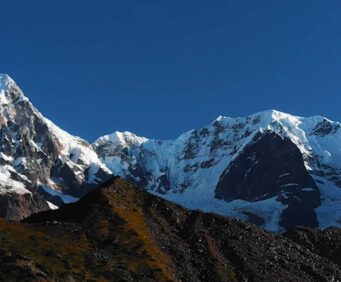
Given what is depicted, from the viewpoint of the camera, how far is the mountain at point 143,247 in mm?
116562

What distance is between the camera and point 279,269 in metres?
135

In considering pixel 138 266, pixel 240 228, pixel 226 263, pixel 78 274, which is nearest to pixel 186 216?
pixel 240 228

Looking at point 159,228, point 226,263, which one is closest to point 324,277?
point 226,263

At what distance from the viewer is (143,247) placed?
433 ft

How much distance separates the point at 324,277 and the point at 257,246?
14.3 meters

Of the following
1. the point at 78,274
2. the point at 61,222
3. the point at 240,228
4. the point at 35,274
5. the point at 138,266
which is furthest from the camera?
the point at 240,228

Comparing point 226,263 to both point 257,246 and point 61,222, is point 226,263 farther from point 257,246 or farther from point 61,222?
point 61,222

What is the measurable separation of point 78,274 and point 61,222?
28853 mm

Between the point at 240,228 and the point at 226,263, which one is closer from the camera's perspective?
the point at 226,263

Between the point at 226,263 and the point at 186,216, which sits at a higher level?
the point at 186,216

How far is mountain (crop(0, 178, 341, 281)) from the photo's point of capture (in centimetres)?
11656

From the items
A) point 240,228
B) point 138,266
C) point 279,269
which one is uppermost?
point 240,228

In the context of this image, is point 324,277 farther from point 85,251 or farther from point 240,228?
point 85,251

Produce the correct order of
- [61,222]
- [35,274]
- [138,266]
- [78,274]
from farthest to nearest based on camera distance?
1. [61,222]
2. [138,266]
3. [78,274]
4. [35,274]
